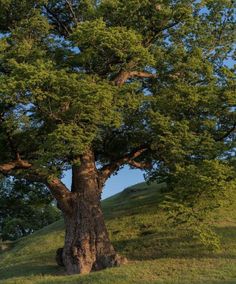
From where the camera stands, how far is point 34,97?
15273 mm

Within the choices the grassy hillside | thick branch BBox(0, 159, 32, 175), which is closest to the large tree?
thick branch BBox(0, 159, 32, 175)

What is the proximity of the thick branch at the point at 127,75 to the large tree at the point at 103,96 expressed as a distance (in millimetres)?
63

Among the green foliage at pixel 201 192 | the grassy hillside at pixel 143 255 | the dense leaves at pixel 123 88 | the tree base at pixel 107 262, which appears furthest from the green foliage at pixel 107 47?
the grassy hillside at pixel 143 255

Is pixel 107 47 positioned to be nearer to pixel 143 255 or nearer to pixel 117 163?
pixel 117 163

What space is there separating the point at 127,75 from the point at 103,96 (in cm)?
478

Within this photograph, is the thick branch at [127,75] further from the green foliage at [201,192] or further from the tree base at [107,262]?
the tree base at [107,262]

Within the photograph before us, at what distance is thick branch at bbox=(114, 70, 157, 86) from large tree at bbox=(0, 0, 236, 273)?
0.21ft

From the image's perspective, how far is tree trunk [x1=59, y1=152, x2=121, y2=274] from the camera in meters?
17.3

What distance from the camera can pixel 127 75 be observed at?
63.7 ft

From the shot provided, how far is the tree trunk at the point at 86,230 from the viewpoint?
1728 cm

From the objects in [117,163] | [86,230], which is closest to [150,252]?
[86,230]

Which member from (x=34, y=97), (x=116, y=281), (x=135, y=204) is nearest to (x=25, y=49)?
(x=34, y=97)

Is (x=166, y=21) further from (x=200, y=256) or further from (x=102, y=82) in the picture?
(x=200, y=256)

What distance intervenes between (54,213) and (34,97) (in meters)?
→ 37.3
